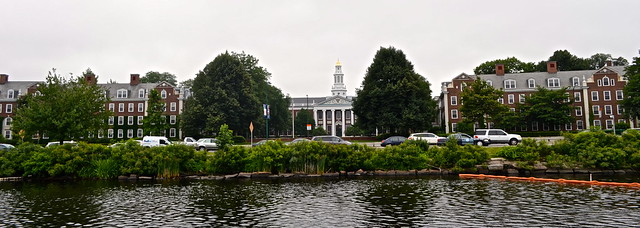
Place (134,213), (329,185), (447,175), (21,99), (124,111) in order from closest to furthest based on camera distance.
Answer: (134,213) < (329,185) < (447,175) < (21,99) < (124,111)

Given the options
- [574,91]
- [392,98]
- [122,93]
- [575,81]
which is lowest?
[392,98]

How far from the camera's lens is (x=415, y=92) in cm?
5634

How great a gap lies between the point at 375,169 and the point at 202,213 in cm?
1555

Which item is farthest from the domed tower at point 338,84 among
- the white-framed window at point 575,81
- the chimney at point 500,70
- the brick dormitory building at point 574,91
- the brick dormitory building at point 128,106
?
the white-framed window at point 575,81

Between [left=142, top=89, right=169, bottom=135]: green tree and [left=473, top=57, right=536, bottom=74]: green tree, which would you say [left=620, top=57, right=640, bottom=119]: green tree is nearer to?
[left=473, top=57, right=536, bottom=74]: green tree

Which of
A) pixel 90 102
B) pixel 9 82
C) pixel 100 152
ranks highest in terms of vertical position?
pixel 9 82

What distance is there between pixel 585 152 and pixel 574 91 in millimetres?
55484

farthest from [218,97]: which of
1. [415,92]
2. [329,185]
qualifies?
[329,185]

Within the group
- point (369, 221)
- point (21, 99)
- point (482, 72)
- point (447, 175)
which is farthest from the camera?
point (482, 72)

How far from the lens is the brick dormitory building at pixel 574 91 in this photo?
70.8 meters

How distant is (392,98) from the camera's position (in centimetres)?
5578

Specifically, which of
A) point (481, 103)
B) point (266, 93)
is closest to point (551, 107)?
point (481, 103)

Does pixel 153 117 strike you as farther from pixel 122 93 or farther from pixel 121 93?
pixel 121 93

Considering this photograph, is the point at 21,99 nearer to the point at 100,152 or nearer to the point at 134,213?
the point at 100,152
